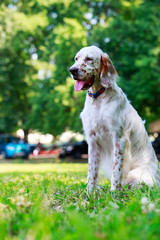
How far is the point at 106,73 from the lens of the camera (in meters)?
3.75

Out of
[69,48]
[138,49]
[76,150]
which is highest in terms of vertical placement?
[69,48]

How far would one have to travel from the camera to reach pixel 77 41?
1595 cm

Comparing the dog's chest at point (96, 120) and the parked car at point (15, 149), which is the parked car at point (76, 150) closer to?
the parked car at point (15, 149)

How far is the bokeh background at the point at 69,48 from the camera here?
1482cm

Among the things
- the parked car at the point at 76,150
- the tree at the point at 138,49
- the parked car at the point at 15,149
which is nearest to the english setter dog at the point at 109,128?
the tree at the point at 138,49

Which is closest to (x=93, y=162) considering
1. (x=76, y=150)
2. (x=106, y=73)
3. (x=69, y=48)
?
(x=106, y=73)

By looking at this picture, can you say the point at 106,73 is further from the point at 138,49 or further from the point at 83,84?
the point at 138,49

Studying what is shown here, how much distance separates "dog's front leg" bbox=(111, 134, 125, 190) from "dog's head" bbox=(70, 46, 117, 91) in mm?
763

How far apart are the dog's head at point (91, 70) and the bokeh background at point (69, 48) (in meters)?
10.2

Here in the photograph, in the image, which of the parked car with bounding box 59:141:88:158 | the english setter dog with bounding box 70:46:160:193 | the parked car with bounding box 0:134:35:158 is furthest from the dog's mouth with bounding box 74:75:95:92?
the parked car with bounding box 0:134:35:158

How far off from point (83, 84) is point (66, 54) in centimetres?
1318

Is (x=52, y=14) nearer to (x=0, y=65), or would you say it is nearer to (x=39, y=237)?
(x=0, y=65)

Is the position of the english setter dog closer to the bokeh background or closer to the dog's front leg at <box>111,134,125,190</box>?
the dog's front leg at <box>111,134,125,190</box>

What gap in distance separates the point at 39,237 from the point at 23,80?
1005 inches
